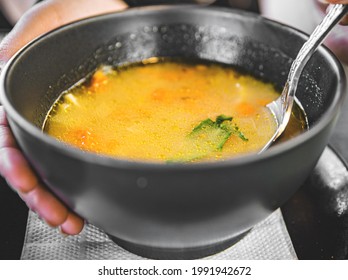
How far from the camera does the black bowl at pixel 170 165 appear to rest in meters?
0.67

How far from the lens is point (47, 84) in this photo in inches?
41.8

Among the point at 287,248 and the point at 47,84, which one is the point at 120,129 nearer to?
the point at 47,84

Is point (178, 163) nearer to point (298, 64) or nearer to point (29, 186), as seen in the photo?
point (29, 186)

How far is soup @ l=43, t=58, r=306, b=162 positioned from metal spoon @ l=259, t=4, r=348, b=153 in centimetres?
3

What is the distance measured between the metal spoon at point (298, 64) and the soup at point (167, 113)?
0.03 meters

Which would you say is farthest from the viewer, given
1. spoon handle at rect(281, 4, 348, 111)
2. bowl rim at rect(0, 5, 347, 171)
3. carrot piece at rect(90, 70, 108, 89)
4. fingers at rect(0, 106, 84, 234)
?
carrot piece at rect(90, 70, 108, 89)

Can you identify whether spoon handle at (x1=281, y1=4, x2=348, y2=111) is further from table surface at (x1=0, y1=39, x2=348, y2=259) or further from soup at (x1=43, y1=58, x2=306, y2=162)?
table surface at (x1=0, y1=39, x2=348, y2=259)

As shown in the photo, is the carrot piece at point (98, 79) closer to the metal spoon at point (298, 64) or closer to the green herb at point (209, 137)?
the green herb at point (209, 137)

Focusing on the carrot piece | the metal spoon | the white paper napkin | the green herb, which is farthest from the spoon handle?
the carrot piece

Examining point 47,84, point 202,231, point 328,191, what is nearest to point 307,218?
point 328,191

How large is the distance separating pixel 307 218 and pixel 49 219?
54 cm

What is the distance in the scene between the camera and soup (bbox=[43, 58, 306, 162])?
36.9 inches

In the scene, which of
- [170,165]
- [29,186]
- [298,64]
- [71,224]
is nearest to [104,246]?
[71,224]
